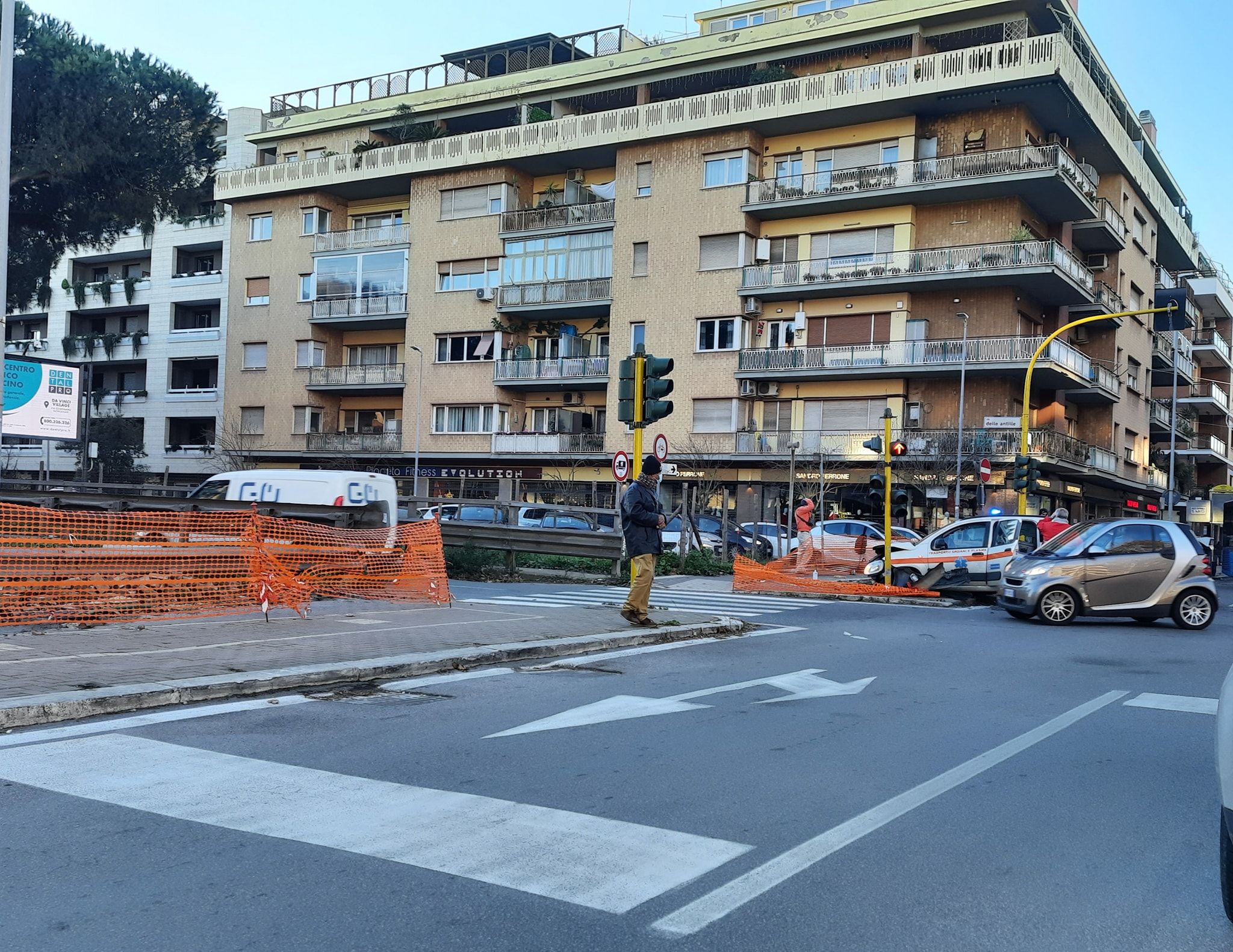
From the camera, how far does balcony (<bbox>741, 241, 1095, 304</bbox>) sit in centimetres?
4072

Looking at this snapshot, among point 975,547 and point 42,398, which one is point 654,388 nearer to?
point 975,547

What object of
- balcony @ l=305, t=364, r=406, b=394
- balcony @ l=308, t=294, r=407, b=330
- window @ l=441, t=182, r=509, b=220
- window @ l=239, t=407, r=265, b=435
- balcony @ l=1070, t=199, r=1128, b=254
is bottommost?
window @ l=239, t=407, r=265, b=435

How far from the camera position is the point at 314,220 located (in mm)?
55812

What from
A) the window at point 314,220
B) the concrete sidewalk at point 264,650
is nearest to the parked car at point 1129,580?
the concrete sidewalk at point 264,650

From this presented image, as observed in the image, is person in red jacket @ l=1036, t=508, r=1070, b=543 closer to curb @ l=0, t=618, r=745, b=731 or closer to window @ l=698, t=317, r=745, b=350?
curb @ l=0, t=618, r=745, b=731

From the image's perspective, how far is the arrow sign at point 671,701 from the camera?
7496 mm

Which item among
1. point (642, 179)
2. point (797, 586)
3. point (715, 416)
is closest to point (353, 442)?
point (715, 416)

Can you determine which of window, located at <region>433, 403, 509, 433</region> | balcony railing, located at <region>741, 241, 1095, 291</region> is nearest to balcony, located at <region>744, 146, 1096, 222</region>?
balcony railing, located at <region>741, 241, 1095, 291</region>

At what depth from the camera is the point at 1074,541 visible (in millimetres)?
17156

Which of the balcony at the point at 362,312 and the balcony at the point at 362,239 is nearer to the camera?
the balcony at the point at 362,312

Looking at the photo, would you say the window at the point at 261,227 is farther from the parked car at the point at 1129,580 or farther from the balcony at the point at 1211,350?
the balcony at the point at 1211,350

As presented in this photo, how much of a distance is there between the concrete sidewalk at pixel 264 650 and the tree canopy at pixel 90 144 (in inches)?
843

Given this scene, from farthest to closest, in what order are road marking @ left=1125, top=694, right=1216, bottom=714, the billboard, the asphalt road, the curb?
the billboard < road marking @ left=1125, top=694, right=1216, bottom=714 < the curb < the asphalt road

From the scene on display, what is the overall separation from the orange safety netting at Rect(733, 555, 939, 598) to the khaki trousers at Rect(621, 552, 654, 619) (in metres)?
8.92
